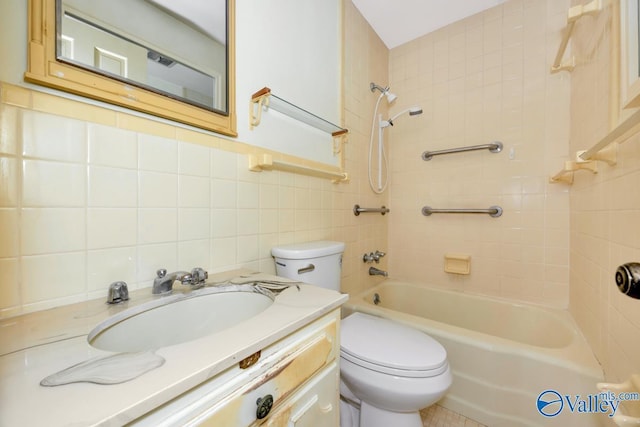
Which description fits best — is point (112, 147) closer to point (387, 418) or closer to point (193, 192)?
point (193, 192)

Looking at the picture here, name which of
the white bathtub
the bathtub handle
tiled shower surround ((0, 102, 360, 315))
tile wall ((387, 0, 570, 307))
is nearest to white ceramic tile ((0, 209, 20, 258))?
tiled shower surround ((0, 102, 360, 315))

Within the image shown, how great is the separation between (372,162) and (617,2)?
124 centimetres

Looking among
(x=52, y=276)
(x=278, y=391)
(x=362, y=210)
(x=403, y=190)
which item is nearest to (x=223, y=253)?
(x=52, y=276)

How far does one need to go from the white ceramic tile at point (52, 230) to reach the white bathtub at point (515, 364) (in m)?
1.24

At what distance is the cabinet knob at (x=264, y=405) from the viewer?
1.51 feet

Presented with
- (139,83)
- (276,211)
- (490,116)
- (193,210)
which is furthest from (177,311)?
(490,116)

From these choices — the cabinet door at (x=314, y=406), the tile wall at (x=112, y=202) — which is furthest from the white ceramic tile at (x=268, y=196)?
the cabinet door at (x=314, y=406)

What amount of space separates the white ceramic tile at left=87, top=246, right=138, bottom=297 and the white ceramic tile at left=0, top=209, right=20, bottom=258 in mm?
124

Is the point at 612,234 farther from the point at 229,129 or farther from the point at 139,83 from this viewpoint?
the point at 139,83

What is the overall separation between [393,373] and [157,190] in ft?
3.19

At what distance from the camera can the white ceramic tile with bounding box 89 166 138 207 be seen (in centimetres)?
64

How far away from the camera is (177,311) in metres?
0.68

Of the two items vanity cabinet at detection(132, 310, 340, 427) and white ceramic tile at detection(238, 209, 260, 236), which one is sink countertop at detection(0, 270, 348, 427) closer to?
vanity cabinet at detection(132, 310, 340, 427)

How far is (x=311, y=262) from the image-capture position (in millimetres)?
1073
